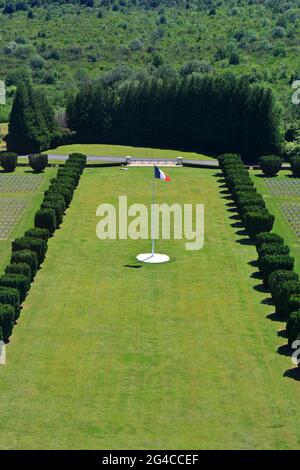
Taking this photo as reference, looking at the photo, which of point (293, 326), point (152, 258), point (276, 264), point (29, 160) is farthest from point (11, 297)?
point (29, 160)

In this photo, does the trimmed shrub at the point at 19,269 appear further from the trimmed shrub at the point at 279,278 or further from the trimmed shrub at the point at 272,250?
the trimmed shrub at the point at 272,250

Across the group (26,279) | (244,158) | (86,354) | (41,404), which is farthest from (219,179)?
(41,404)

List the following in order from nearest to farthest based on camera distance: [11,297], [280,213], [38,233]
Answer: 1. [11,297]
2. [38,233]
3. [280,213]

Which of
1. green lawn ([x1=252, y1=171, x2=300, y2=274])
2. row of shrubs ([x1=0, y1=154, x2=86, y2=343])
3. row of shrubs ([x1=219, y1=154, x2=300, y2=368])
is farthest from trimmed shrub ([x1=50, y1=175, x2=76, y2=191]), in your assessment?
green lawn ([x1=252, y1=171, x2=300, y2=274])

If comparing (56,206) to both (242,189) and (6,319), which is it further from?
(6,319)

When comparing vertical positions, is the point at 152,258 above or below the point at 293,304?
below

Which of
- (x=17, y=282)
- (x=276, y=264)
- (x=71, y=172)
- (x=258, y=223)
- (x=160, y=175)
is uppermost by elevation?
(x=160, y=175)

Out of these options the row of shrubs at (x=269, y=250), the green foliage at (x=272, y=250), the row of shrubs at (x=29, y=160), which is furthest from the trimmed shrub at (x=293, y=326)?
the row of shrubs at (x=29, y=160)

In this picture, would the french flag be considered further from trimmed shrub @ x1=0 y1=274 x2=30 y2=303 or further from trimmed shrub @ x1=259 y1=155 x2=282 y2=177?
trimmed shrub @ x1=259 y1=155 x2=282 y2=177

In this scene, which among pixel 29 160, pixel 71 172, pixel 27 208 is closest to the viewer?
pixel 27 208
